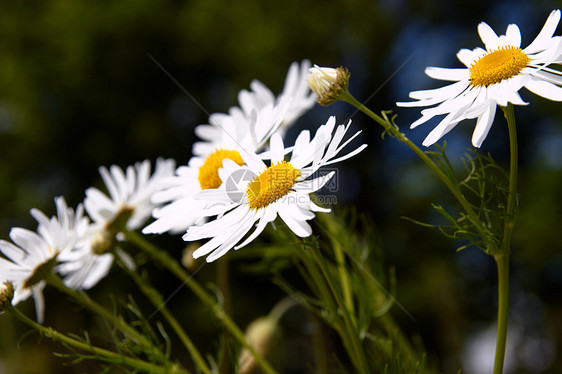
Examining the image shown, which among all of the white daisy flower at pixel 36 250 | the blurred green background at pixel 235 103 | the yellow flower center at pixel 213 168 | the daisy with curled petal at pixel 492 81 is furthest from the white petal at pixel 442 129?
the blurred green background at pixel 235 103

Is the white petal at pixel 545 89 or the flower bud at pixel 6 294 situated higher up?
the flower bud at pixel 6 294

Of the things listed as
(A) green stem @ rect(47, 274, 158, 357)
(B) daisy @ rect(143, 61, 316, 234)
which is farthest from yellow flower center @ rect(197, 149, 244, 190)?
(A) green stem @ rect(47, 274, 158, 357)

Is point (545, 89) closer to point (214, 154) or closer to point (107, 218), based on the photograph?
point (214, 154)

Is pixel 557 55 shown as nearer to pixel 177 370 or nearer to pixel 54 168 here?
pixel 177 370

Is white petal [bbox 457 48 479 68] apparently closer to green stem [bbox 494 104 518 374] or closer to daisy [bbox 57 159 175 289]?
green stem [bbox 494 104 518 374]

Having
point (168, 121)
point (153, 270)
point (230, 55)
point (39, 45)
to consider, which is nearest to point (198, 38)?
point (230, 55)

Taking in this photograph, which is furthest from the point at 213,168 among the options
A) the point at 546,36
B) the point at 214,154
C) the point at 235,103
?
the point at 235,103

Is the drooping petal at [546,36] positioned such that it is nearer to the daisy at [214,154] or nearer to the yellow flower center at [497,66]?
the yellow flower center at [497,66]
